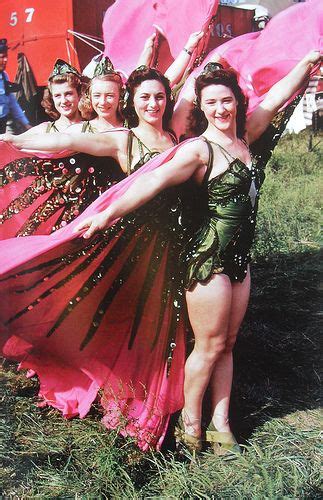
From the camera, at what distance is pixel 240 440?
2787 mm

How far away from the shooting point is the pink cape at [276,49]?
8.63 feet

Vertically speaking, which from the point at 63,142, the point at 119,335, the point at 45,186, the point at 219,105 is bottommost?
the point at 119,335

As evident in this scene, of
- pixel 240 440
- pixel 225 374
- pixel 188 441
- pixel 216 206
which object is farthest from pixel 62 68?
pixel 240 440

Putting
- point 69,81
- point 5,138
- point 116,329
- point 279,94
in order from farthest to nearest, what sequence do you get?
point 69,81
point 116,329
point 279,94
point 5,138

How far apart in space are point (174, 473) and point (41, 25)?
7.03 feet

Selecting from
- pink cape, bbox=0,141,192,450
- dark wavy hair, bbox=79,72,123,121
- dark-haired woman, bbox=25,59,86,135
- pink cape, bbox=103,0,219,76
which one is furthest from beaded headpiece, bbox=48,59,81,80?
pink cape, bbox=0,141,192,450

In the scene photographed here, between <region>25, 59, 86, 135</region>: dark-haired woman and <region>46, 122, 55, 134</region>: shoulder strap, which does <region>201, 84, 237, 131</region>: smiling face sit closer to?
<region>25, 59, 86, 135</region>: dark-haired woman

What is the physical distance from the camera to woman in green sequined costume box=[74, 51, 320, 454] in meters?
2.30

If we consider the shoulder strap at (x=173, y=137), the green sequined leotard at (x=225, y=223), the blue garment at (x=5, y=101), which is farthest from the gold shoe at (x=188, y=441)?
the blue garment at (x=5, y=101)

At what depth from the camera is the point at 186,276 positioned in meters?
2.49

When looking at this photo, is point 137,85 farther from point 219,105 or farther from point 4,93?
point 4,93

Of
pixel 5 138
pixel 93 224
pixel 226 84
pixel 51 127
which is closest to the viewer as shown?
pixel 93 224

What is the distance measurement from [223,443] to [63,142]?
150 cm

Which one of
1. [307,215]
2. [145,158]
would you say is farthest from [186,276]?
[307,215]
